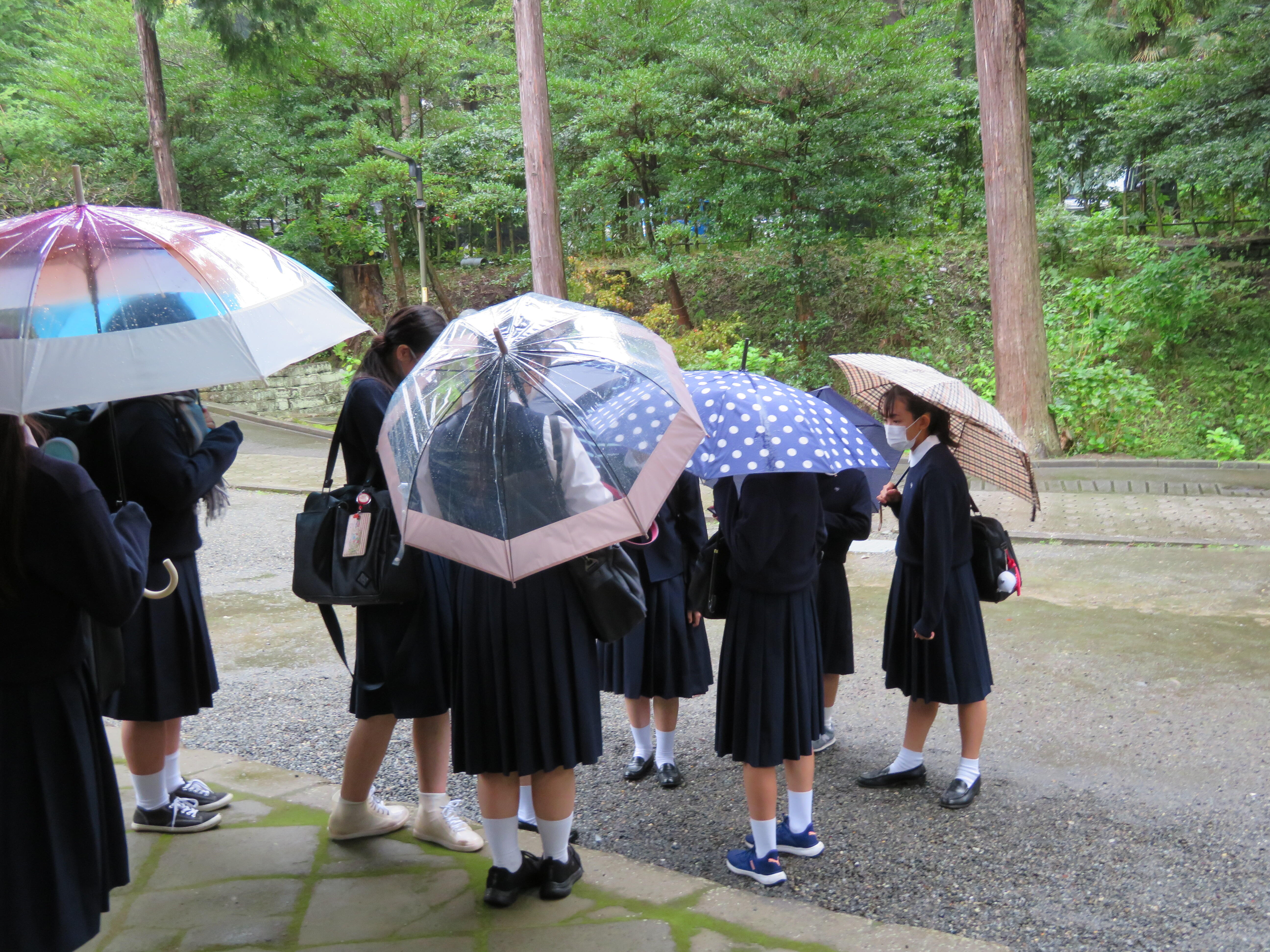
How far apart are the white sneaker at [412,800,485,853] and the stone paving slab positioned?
0.11 feet

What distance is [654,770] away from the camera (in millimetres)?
4414

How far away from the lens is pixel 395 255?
21.0 m

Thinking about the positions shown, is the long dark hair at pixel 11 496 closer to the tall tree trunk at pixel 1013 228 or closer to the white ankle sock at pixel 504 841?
the white ankle sock at pixel 504 841

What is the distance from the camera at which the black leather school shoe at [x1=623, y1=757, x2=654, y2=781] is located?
14.3 ft

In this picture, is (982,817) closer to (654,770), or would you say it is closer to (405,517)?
(654,770)

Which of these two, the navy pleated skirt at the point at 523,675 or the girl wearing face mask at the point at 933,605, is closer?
the navy pleated skirt at the point at 523,675

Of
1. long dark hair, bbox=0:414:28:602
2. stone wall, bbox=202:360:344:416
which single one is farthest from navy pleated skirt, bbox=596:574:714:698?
stone wall, bbox=202:360:344:416

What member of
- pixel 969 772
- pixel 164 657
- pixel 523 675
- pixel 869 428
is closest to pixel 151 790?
pixel 164 657

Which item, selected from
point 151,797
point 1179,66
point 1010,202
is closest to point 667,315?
point 1010,202

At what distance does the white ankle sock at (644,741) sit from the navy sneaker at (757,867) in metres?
0.90

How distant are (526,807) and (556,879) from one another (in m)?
0.80

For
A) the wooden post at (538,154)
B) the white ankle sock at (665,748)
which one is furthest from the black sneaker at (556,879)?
the wooden post at (538,154)

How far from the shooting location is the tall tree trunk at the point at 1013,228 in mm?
11180

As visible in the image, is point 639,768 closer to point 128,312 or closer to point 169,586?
point 169,586
